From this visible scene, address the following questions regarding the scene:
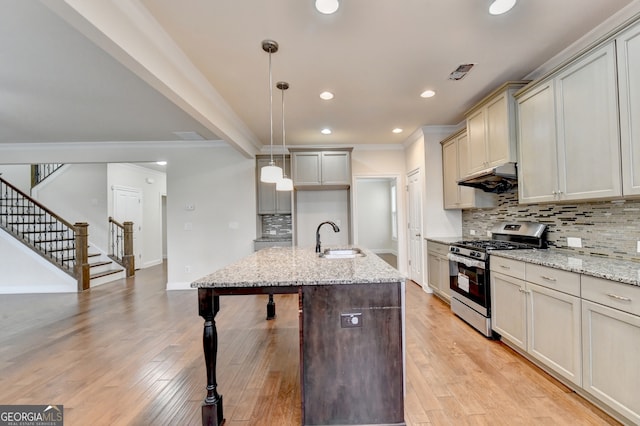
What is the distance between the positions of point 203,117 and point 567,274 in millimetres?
3402

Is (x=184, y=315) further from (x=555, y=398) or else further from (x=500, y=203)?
(x=500, y=203)

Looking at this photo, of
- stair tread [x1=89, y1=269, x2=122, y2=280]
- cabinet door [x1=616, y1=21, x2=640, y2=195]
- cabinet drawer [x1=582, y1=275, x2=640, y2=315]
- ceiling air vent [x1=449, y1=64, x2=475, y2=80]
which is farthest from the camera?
stair tread [x1=89, y1=269, x2=122, y2=280]

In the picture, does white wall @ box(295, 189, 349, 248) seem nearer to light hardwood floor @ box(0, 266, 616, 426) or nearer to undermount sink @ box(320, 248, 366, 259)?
light hardwood floor @ box(0, 266, 616, 426)

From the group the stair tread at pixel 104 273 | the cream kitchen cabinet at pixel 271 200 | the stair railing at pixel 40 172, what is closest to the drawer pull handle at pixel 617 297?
the cream kitchen cabinet at pixel 271 200

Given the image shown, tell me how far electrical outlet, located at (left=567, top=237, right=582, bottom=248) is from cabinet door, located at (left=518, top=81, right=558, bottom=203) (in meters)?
0.43

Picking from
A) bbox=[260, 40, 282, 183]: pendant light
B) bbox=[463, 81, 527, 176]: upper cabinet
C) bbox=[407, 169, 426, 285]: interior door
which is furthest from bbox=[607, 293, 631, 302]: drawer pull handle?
bbox=[407, 169, 426, 285]: interior door

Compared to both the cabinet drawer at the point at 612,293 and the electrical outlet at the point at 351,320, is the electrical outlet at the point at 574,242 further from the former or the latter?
the electrical outlet at the point at 351,320

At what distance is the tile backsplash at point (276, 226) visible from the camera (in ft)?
18.0

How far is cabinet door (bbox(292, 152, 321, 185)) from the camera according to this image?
5012mm

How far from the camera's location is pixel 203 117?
3098 millimetres

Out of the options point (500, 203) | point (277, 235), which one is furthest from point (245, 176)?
point (500, 203)

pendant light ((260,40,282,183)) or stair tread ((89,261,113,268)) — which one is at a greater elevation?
pendant light ((260,40,282,183))

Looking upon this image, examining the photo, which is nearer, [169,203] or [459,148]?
[459,148]

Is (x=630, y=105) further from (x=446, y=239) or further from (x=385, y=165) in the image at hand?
(x=385, y=165)
